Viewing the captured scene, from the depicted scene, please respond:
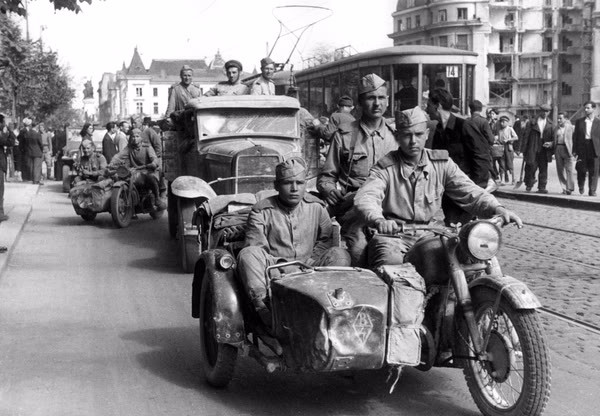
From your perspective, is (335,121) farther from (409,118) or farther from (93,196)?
(409,118)

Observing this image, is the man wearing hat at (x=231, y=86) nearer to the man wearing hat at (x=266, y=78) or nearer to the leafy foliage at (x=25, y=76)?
the man wearing hat at (x=266, y=78)

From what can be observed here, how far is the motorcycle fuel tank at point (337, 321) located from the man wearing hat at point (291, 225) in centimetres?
86

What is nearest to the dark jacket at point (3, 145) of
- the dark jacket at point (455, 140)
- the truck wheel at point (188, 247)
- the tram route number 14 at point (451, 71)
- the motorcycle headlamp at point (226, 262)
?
the truck wheel at point (188, 247)

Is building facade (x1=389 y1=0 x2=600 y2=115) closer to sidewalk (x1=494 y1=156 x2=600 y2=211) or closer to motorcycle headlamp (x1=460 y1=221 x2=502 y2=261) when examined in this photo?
sidewalk (x1=494 y1=156 x2=600 y2=211)

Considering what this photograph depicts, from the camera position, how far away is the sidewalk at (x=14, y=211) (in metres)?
12.9

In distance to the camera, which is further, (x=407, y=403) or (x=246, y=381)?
(x=246, y=381)

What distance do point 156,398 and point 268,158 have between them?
20.3ft

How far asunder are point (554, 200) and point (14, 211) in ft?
34.5

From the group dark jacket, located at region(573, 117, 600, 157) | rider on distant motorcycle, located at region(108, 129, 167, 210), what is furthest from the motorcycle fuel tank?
dark jacket, located at region(573, 117, 600, 157)

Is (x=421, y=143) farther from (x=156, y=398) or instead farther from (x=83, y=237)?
(x=83, y=237)

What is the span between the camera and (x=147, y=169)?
54.0 feet

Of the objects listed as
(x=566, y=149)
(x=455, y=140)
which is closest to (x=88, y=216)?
(x=455, y=140)

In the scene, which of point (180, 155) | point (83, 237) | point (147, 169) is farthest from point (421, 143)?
point (147, 169)

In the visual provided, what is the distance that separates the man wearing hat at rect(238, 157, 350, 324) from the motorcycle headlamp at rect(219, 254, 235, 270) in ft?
0.48
